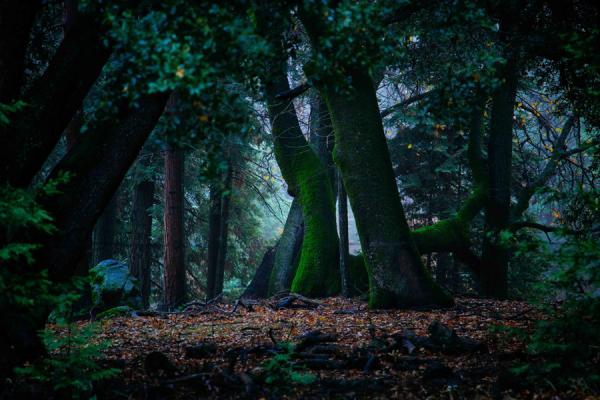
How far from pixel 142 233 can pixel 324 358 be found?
35.1 ft

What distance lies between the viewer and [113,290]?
37.1ft

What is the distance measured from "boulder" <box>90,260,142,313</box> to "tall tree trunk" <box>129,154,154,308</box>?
88.3 inches

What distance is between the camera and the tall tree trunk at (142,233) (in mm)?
14508

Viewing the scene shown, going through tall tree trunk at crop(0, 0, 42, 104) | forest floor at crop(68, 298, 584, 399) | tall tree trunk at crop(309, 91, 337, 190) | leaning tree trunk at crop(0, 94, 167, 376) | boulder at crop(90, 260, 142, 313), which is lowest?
forest floor at crop(68, 298, 584, 399)

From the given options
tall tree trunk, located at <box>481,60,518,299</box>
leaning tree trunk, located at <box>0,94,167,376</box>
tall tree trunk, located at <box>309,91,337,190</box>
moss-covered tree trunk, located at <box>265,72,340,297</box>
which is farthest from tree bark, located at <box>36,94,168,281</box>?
tall tree trunk, located at <box>481,60,518,299</box>

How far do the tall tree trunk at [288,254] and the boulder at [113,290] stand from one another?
3.74 metres

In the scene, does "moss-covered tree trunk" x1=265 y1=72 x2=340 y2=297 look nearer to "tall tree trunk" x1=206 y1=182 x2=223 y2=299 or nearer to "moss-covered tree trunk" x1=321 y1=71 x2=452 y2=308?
"moss-covered tree trunk" x1=321 y1=71 x2=452 y2=308

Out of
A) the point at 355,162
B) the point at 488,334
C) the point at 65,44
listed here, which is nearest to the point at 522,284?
the point at 355,162

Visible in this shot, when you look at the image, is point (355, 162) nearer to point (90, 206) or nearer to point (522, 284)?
point (90, 206)

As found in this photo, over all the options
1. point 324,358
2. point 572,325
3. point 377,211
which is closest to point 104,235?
point 377,211

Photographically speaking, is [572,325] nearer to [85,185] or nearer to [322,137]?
[85,185]

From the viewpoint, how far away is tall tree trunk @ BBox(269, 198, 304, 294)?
46.2 ft

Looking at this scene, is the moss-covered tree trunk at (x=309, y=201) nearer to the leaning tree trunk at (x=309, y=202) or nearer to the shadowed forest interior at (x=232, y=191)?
the leaning tree trunk at (x=309, y=202)

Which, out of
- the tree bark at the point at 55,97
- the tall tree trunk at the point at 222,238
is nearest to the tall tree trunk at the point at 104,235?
the tall tree trunk at the point at 222,238
